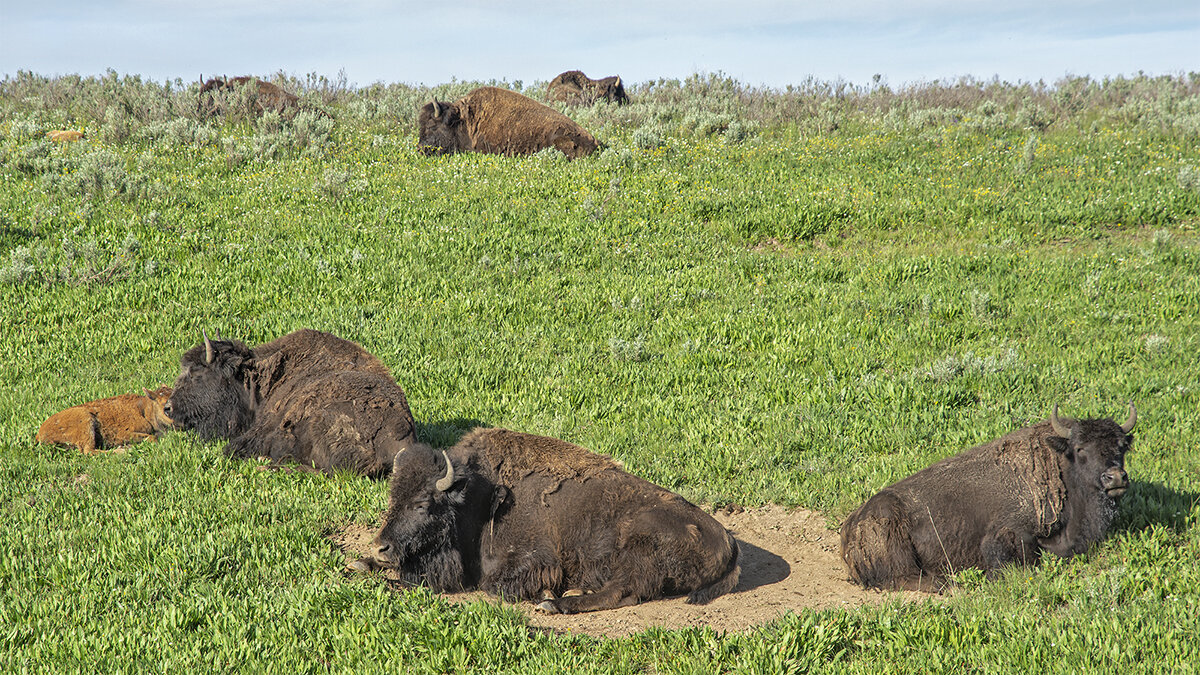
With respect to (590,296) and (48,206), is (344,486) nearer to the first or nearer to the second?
(590,296)

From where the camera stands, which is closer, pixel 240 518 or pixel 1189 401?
pixel 240 518

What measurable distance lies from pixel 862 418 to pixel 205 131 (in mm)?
13873

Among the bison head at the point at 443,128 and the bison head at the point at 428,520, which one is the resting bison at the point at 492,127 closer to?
the bison head at the point at 443,128

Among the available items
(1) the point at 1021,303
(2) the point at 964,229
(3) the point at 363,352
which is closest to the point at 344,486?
(3) the point at 363,352

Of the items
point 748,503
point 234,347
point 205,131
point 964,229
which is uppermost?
point 205,131

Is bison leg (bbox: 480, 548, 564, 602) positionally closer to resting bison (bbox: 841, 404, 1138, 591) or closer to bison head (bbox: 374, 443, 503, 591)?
bison head (bbox: 374, 443, 503, 591)

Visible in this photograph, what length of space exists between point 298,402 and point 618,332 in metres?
4.09

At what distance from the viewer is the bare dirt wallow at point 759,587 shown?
5.08 metres

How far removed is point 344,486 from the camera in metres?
6.75

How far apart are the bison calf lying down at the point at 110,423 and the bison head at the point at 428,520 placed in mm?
3401

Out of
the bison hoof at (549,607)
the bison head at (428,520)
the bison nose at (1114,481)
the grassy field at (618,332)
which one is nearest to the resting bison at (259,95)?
the grassy field at (618,332)

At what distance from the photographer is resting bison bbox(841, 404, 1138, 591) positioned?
5453 millimetres

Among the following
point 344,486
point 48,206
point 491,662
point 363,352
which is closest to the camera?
point 491,662

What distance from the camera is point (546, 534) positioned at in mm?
5520
